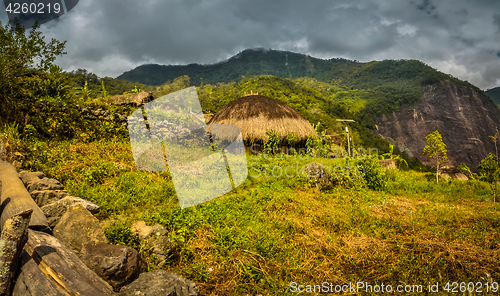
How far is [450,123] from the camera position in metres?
48.1

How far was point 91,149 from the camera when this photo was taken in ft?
21.2

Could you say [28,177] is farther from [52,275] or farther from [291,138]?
[291,138]

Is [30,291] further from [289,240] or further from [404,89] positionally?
Answer: [404,89]

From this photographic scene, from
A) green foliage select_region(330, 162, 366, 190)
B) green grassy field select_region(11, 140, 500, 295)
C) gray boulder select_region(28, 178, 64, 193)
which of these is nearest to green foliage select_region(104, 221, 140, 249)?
Result: green grassy field select_region(11, 140, 500, 295)

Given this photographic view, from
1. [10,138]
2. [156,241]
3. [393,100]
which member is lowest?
[156,241]

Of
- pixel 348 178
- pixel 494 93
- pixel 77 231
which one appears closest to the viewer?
pixel 77 231

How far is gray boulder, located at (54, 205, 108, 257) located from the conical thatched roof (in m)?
9.63

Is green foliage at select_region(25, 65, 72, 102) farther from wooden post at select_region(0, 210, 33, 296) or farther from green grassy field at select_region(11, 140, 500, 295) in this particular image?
wooden post at select_region(0, 210, 33, 296)

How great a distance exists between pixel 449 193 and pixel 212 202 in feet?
22.3

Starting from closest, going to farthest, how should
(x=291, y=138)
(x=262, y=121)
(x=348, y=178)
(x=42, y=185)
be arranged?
(x=42, y=185) → (x=348, y=178) → (x=291, y=138) → (x=262, y=121)

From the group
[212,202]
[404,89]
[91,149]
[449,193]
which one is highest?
[404,89]

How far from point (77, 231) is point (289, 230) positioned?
2.85 meters

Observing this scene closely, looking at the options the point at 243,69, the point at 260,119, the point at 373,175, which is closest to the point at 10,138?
the point at 373,175

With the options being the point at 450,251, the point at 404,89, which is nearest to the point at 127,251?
the point at 450,251
